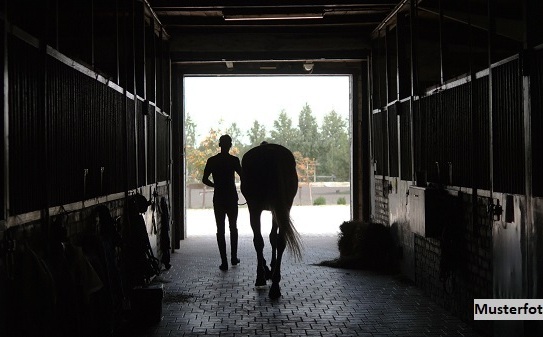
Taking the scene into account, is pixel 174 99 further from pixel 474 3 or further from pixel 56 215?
pixel 56 215

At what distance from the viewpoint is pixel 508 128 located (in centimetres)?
465

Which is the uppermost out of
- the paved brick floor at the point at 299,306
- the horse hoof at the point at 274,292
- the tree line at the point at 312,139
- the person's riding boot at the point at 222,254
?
the tree line at the point at 312,139

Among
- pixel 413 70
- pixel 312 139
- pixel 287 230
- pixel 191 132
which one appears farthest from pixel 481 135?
pixel 312 139

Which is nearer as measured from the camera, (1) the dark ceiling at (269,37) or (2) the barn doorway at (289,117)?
(1) the dark ceiling at (269,37)

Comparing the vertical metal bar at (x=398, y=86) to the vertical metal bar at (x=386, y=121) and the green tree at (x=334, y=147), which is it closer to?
the vertical metal bar at (x=386, y=121)

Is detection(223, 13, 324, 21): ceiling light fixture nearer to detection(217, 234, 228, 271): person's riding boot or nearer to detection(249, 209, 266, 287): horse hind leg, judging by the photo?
detection(217, 234, 228, 271): person's riding boot

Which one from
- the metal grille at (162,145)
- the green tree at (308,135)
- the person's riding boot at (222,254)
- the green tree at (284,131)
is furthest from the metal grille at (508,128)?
the green tree at (284,131)

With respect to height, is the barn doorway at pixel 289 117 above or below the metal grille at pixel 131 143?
above

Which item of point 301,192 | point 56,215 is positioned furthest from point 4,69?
point 301,192

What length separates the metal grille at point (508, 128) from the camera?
175 inches

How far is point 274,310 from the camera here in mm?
5902

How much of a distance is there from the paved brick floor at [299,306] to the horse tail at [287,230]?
48 cm

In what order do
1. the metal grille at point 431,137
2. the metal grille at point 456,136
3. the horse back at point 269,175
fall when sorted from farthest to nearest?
1. the horse back at point 269,175
2. the metal grille at point 431,137
3. the metal grille at point 456,136

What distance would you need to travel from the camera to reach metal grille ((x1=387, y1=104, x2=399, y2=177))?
333 inches
